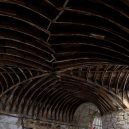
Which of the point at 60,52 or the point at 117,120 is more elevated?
the point at 60,52

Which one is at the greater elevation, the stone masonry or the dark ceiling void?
the dark ceiling void

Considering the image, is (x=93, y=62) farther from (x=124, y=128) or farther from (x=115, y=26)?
(x=124, y=128)

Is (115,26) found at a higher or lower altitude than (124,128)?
higher

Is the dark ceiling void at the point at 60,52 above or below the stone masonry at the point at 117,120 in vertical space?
above

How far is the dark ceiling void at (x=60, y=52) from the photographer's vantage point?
7.91 metres

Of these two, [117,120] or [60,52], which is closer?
[60,52]

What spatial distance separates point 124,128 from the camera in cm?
1473

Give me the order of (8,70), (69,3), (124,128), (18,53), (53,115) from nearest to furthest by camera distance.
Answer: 1. (69,3)
2. (18,53)
3. (8,70)
4. (124,128)
5. (53,115)

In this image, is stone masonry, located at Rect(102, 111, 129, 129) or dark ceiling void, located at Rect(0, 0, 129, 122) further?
stone masonry, located at Rect(102, 111, 129, 129)

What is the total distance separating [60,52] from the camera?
11.1m

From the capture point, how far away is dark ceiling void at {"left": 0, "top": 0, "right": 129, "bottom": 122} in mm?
7914

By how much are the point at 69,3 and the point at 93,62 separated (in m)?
4.50

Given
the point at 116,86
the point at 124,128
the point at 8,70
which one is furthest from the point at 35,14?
the point at 124,128

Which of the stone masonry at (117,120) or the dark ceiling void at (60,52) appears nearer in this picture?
the dark ceiling void at (60,52)
